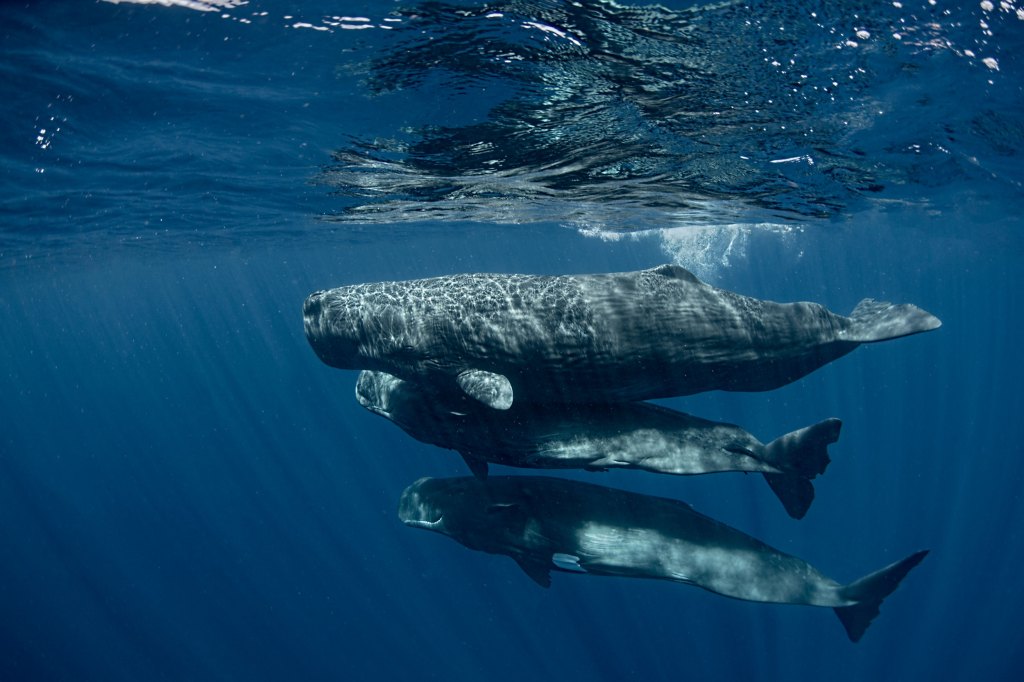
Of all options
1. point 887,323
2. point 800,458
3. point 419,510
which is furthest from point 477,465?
point 887,323

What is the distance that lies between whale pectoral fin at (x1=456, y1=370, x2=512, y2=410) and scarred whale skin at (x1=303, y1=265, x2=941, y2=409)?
0.03 m

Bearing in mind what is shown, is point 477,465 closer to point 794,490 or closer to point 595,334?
point 595,334

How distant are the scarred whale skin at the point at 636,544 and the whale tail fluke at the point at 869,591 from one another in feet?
0.05

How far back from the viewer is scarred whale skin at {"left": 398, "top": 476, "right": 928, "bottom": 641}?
8211mm

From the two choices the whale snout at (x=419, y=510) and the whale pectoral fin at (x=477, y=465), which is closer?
the whale pectoral fin at (x=477, y=465)

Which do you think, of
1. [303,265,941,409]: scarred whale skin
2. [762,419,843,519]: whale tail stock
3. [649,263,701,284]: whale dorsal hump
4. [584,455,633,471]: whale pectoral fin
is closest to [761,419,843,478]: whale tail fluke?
[762,419,843,519]: whale tail stock

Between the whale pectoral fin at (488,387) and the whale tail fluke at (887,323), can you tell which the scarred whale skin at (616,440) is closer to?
the whale pectoral fin at (488,387)

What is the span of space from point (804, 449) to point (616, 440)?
262cm

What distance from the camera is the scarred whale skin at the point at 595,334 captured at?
741cm

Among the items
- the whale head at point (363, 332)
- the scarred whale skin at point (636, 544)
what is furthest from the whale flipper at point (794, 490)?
the whale head at point (363, 332)

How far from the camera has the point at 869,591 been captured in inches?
328

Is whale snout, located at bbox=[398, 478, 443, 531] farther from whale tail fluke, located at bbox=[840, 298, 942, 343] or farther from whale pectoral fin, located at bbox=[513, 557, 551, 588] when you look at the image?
whale tail fluke, located at bbox=[840, 298, 942, 343]

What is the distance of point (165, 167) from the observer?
15664 millimetres

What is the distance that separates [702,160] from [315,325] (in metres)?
11.5
